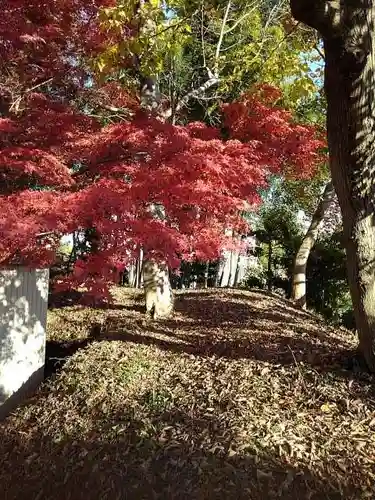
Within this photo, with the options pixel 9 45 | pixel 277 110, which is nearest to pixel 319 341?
pixel 277 110

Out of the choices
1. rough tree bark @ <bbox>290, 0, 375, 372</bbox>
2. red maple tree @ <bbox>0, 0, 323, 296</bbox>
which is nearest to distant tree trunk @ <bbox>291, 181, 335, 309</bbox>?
red maple tree @ <bbox>0, 0, 323, 296</bbox>

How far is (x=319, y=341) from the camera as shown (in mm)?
5895

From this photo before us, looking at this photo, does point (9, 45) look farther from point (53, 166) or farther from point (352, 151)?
point (352, 151)

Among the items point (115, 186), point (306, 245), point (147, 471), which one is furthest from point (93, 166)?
point (306, 245)

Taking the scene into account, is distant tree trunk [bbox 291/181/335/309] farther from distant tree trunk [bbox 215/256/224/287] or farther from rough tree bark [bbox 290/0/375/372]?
rough tree bark [bbox 290/0/375/372]

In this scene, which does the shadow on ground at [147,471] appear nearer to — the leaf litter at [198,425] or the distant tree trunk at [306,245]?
the leaf litter at [198,425]

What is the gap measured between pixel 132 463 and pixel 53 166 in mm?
3171

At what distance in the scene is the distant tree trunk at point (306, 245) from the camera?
1095 cm

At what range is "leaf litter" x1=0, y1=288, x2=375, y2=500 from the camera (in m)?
3.27

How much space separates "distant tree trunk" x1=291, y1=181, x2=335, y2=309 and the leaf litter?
5.62m

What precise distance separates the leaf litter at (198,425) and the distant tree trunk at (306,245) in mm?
5619

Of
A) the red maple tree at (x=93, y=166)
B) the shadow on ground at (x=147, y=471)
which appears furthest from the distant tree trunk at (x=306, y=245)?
the shadow on ground at (x=147, y=471)

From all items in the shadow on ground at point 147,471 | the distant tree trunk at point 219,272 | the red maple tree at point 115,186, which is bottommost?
the shadow on ground at point 147,471

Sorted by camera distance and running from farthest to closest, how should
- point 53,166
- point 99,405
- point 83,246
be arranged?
point 83,246 < point 53,166 < point 99,405
